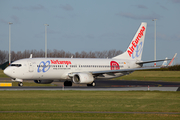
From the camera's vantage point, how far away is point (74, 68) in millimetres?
45562

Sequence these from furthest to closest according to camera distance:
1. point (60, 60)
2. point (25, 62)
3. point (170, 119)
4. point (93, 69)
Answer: point (93, 69) → point (60, 60) → point (25, 62) → point (170, 119)

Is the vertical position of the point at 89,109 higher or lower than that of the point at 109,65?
lower

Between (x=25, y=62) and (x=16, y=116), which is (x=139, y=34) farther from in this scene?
(x=16, y=116)

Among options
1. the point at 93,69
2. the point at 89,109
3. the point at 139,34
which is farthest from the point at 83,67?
the point at 89,109

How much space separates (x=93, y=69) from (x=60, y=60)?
5952mm

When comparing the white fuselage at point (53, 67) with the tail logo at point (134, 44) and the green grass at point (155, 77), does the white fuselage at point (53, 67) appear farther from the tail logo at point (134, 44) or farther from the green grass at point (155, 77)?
the green grass at point (155, 77)

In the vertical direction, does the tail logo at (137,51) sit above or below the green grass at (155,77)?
above

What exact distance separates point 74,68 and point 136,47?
43.7 feet

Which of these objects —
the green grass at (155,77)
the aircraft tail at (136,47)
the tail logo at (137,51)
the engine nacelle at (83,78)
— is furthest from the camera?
the green grass at (155,77)

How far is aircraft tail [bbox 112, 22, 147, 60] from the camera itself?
52531 mm

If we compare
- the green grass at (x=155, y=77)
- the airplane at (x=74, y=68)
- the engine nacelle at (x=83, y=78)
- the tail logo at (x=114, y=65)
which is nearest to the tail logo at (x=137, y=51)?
the airplane at (x=74, y=68)

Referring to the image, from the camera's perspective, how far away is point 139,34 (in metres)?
53.2

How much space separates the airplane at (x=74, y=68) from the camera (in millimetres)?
41594

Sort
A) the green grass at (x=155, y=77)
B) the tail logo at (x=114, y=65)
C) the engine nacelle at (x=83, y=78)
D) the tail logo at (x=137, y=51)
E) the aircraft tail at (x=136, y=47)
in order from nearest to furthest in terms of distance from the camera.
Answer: the engine nacelle at (x=83, y=78) → the tail logo at (x=114, y=65) → the aircraft tail at (x=136, y=47) → the tail logo at (x=137, y=51) → the green grass at (x=155, y=77)
